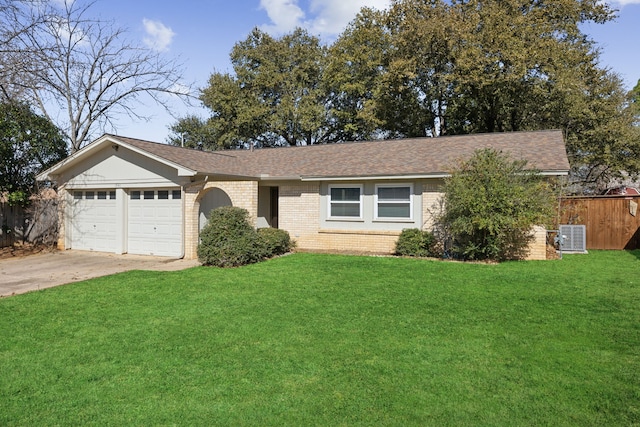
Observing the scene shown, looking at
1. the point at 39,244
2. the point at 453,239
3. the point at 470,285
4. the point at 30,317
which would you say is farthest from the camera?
the point at 39,244

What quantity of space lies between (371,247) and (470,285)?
6.20 m

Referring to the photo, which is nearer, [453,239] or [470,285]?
[470,285]

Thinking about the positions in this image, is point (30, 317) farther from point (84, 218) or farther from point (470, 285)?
point (84, 218)

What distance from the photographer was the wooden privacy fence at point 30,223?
16500mm

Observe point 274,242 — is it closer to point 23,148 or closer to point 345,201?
point 345,201

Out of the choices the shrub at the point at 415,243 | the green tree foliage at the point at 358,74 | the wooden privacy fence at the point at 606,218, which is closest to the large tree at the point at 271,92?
the green tree foliage at the point at 358,74

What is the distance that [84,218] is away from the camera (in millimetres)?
16047

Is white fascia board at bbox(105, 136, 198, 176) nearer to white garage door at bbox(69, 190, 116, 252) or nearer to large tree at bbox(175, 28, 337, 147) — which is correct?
white garage door at bbox(69, 190, 116, 252)

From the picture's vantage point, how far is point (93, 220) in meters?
15.8

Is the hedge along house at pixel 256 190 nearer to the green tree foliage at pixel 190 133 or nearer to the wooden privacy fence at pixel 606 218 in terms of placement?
the wooden privacy fence at pixel 606 218

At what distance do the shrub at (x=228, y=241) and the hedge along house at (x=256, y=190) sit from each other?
1.23 metres

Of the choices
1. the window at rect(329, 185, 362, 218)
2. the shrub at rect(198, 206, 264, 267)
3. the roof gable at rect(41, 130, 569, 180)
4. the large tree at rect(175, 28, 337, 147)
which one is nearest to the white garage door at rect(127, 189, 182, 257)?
the roof gable at rect(41, 130, 569, 180)

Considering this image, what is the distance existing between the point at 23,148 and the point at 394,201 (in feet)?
47.8

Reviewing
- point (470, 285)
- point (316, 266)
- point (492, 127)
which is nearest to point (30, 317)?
point (316, 266)
